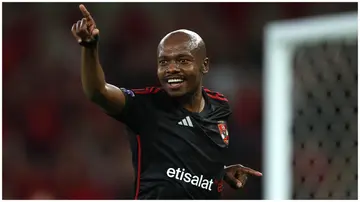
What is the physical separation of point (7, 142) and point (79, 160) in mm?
344

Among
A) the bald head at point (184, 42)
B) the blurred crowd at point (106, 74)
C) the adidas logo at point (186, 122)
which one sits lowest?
the blurred crowd at point (106, 74)

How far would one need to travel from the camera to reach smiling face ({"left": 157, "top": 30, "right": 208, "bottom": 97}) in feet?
2.27

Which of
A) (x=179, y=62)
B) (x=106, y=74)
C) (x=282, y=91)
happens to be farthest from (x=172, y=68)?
(x=106, y=74)

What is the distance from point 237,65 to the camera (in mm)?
2643

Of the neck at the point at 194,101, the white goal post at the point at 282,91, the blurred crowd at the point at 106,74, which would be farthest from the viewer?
the blurred crowd at the point at 106,74

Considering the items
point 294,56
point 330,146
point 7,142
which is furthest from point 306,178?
point 7,142

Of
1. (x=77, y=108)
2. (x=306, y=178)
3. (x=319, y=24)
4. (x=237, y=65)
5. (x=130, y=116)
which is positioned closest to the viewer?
(x=130, y=116)

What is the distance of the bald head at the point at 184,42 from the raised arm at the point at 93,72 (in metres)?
0.07

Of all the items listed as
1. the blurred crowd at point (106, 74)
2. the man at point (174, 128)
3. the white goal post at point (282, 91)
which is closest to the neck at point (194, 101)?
the man at point (174, 128)

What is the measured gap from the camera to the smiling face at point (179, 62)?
69 centimetres

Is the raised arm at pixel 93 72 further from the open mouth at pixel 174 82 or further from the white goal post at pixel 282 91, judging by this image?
the white goal post at pixel 282 91

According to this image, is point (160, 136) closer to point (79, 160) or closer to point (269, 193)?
point (269, 193)

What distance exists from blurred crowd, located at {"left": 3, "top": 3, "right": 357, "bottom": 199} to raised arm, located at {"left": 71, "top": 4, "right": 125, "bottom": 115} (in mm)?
1826

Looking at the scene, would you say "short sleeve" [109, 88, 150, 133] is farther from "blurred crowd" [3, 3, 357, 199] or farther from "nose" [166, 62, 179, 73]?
"blurred crowd" [3, 3, 357, 199]
